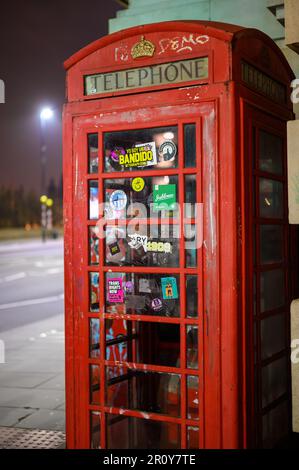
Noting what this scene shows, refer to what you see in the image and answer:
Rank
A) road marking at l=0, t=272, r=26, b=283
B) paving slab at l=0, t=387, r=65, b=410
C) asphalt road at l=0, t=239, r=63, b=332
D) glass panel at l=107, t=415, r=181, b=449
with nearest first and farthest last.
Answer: glass panel at l=107, t=415, r=181, b=449, paving slab at l=0, t=387, r=65, b=410, asphalt road at l=0, t=239, r=63, b=332, road marking at l=0, t=272, r=26, b=283

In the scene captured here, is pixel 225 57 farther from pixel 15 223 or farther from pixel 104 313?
pixel 15 223

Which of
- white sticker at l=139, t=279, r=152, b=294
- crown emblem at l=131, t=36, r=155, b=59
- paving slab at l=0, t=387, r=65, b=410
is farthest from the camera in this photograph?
paving slab at l=0, t=387, r=65, b=410

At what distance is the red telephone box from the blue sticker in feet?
0.04

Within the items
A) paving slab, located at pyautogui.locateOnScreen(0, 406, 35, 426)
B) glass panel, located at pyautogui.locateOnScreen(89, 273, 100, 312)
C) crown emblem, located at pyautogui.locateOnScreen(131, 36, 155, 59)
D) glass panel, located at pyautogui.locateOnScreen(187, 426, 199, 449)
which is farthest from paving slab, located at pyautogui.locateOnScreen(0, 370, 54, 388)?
crown emblem, located at pyautogui.locateOnScreen(131, 36, 155, 59)

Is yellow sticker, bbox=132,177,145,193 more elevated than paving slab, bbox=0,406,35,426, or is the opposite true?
yellow sticker, bbox=132,177,145,193

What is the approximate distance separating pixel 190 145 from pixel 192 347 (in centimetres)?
113

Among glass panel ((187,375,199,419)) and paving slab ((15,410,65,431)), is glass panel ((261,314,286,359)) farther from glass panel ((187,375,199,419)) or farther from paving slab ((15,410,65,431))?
paving slab ((15,410,65,431))

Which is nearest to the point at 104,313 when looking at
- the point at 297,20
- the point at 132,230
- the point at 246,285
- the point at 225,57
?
the point at 132,230

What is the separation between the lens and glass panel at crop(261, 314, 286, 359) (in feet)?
11.2

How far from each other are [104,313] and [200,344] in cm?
64

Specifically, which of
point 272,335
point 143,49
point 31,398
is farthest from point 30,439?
point 143,49

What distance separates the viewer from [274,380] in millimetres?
3588

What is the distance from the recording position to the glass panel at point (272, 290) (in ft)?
11.2

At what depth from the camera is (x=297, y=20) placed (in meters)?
3.04
